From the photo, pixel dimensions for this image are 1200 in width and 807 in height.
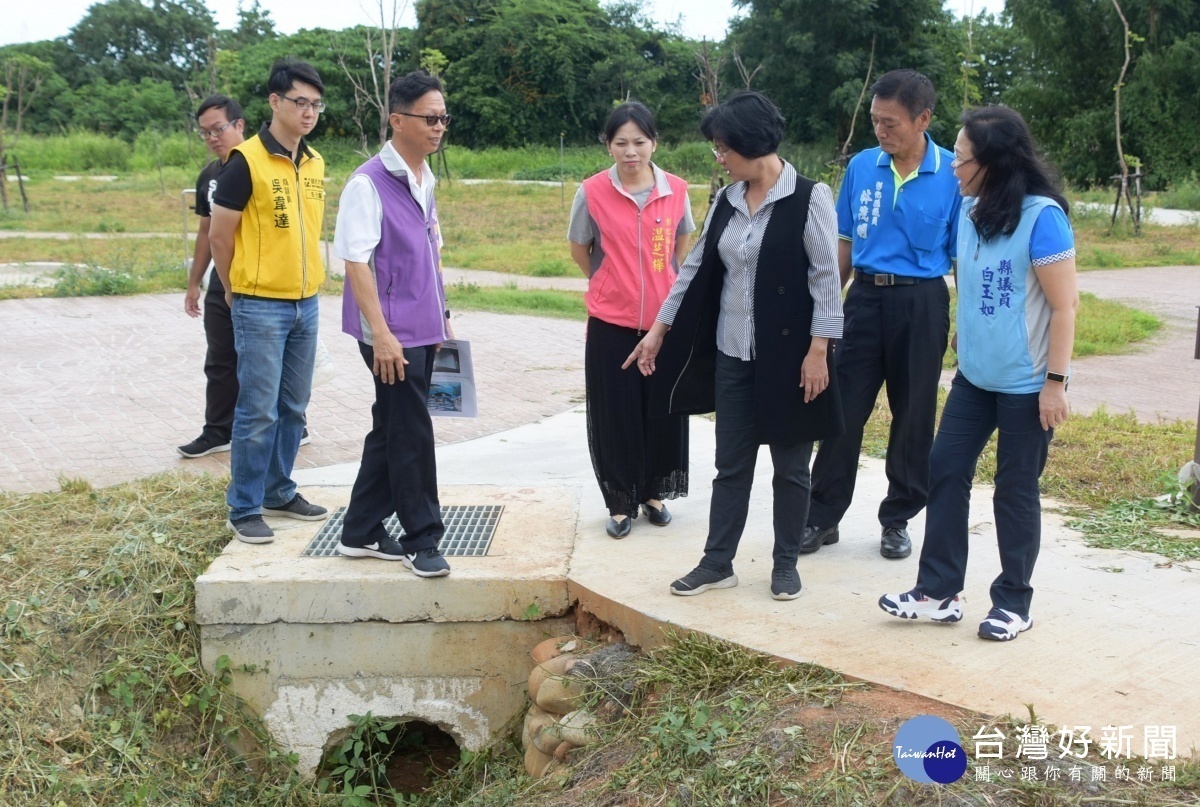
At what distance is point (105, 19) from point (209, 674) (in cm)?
4816

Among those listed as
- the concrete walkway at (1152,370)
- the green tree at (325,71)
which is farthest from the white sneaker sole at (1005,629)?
the green tree at (325,71)

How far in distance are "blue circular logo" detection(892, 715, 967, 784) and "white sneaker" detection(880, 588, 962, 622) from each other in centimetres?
67

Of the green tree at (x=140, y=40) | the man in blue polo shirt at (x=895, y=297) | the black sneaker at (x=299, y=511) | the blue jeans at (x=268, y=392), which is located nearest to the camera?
the man in blue polo shirt at (x=895, y=297)

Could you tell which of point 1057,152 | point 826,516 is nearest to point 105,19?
point 1057,152

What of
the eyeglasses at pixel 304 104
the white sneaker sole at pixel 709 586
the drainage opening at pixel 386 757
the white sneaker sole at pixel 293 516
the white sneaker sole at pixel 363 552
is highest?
the eyeglasses at pixel 304 104

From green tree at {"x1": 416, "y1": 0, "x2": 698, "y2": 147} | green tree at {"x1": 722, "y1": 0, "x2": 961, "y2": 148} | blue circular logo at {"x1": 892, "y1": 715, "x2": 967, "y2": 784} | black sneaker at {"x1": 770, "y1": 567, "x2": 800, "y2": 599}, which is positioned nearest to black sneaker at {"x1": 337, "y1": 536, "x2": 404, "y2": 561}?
black sneaker at {"x1": 770, "y1": 567, "x2": 800, "y2": 599}

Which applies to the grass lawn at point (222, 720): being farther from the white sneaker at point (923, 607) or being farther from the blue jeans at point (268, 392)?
the white sneaker at point (923, 607)

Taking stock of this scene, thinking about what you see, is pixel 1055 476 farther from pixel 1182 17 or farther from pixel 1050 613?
pixel 1182 17

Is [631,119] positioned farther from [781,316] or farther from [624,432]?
[624,432]

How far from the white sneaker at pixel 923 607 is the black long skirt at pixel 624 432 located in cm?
129

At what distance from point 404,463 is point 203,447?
101 inches

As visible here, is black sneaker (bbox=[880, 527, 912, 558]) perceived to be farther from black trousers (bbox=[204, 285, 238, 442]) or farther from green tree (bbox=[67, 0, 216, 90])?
green tree (bbox=[67, 0, 216, 90])

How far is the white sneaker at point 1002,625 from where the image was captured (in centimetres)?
347

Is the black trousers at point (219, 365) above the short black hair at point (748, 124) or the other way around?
the other way around
